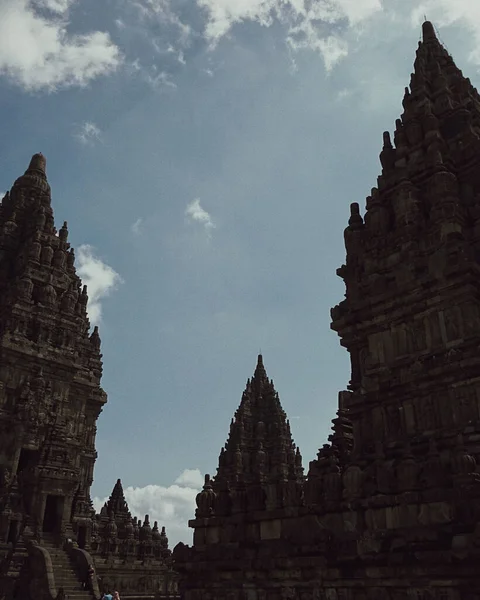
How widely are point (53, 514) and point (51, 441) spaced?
3.93m

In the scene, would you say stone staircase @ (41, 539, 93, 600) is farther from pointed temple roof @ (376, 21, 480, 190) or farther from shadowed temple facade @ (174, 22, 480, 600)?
pointed temple roof @ (376, 21, 480, 190)

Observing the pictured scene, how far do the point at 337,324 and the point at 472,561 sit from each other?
7576 mm

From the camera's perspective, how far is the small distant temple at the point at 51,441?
27.7 m

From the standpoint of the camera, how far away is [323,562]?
11344mm

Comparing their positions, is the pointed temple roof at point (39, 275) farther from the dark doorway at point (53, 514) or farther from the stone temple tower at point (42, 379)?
the dark doorway at point (53, 514)

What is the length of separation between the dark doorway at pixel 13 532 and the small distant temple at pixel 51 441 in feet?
0.16

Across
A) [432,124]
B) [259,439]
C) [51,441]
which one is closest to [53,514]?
[51,441]

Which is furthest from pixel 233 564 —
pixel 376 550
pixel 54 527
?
pixel 54 527

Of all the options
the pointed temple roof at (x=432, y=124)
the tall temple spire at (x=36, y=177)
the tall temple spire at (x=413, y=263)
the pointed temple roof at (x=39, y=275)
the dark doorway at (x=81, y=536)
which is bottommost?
the dark doorway at (x=81, y=536)

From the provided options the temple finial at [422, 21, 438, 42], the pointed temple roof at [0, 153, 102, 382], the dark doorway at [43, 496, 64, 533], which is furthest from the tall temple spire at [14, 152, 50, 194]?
the temple finial at [422, 21, 438, 42]

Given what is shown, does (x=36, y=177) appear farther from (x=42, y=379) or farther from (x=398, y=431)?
(x=398, y=431)

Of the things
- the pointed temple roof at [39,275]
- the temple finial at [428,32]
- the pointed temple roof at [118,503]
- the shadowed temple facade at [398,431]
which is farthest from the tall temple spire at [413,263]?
the pointed temple roof at [118,503]

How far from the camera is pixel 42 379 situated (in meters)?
33.6

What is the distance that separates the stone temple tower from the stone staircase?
86 centimetres
